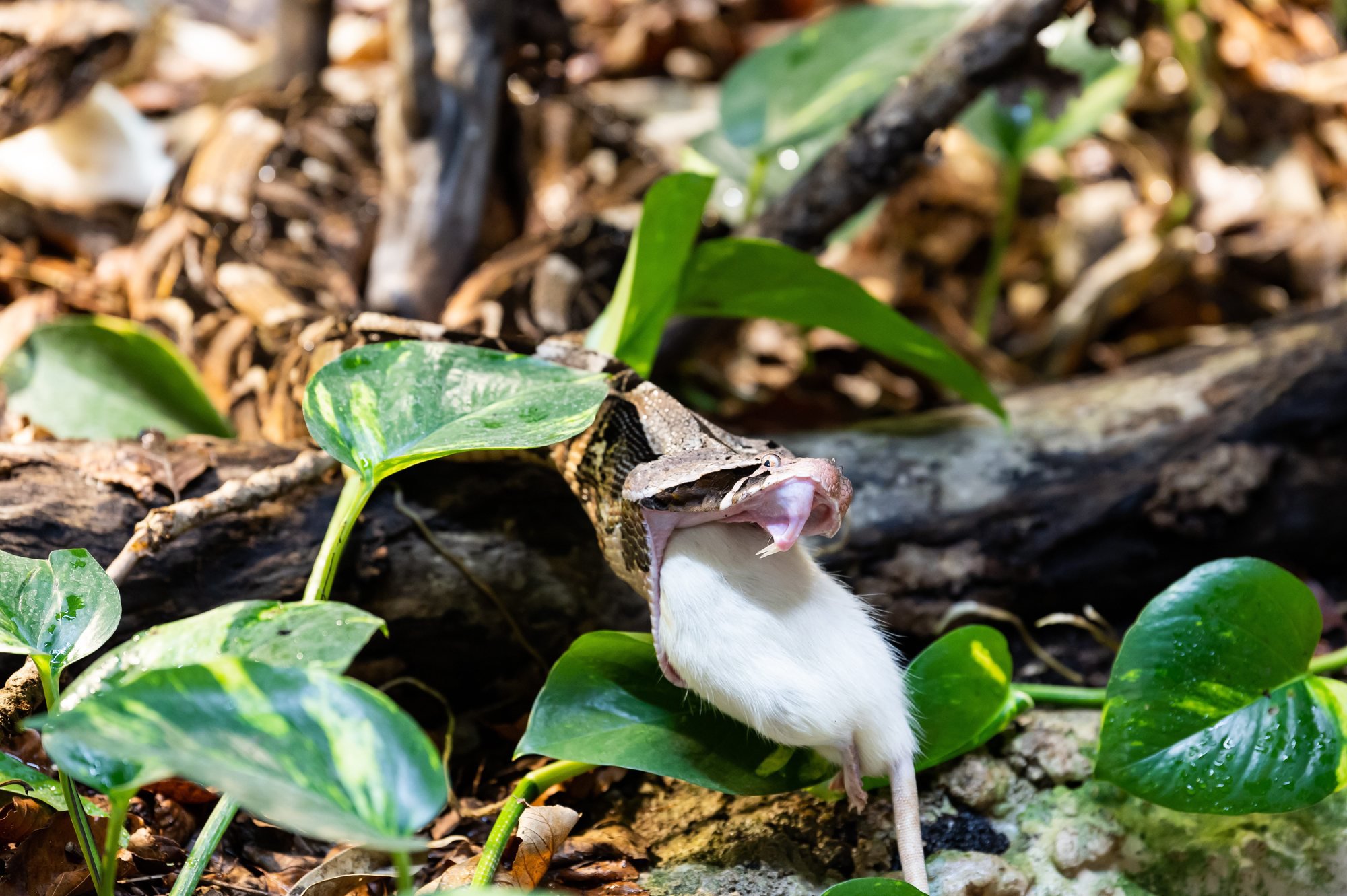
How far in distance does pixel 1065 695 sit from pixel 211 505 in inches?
Result: 72.2

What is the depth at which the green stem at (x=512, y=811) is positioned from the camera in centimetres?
155

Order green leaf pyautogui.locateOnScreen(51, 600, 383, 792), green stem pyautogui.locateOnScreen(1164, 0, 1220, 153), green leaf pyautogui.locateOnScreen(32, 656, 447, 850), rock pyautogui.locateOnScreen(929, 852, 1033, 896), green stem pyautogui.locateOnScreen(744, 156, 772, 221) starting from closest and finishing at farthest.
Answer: green leaf pyautogui.locateOnScreen(32, 656, 447, 850)
green leaf pyautogui.locateOnScreen(51, 600, 383, 792)
rock pyautogui.locateOnScreen(929, 852, 1033, 896)
green stem pyautogui.locateOnScreen(744, 156, 772, 221)
green stem pyautogui.locateOnScreen(1164, 0, 1220, 153)

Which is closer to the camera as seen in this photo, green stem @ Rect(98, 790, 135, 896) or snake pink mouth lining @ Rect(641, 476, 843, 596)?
green stem @ Rect(98, 790, 135, 896)

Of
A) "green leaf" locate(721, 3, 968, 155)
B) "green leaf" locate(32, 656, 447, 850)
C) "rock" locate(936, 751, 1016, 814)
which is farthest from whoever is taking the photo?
"green leaf" locate(721, 3, 968, 155)

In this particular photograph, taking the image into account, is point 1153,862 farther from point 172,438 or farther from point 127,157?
point 127,157

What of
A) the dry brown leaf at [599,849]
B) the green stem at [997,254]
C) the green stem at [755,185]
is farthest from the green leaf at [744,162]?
the dry brown leaf at [599,849]

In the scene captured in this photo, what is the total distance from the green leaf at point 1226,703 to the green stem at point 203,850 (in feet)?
4.79

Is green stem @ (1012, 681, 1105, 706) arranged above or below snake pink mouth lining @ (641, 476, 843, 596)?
below

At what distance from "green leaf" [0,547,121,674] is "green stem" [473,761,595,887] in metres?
0.67

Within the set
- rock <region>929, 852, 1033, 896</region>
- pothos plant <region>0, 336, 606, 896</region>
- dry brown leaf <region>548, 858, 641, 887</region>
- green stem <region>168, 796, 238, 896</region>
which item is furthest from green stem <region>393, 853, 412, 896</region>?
rock <region>929, 852, 1033, 896</region>

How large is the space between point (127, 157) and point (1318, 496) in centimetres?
487

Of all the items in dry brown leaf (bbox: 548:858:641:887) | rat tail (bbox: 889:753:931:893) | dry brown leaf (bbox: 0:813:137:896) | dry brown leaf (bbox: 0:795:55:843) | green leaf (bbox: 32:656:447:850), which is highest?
green leaf (bbox: 32:656:447:850)

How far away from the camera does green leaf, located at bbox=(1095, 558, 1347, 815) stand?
165cm

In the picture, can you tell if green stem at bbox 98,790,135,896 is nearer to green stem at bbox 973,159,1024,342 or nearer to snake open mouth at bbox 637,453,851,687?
snake open mouth at bbox 637,453,851,687
